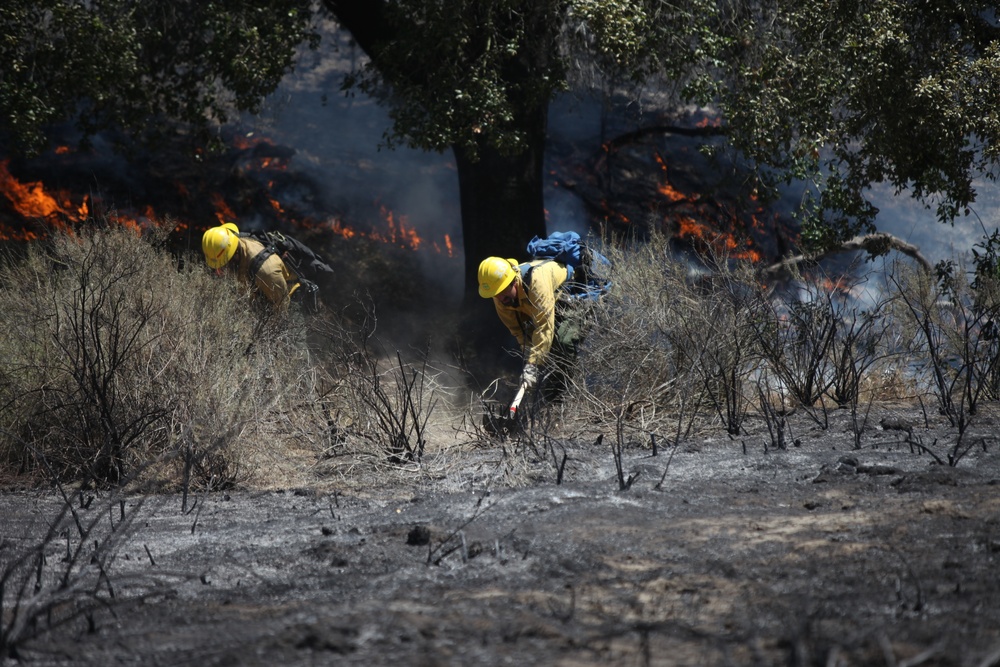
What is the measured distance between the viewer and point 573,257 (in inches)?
310

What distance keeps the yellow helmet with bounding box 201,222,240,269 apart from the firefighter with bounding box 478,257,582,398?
9.19 ft

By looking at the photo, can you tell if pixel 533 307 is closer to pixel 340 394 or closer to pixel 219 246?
pixel 340 394

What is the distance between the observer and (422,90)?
412 inches

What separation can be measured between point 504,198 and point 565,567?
Result: 851 centimetres

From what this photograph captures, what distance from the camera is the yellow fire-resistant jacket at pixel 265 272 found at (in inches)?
358

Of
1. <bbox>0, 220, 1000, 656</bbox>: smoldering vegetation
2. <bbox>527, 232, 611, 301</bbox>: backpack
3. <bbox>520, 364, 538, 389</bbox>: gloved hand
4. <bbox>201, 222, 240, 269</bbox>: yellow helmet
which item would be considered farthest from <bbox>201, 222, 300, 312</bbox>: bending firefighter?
<bbox>520, 364, 538, 389</bbox>: gloved hand

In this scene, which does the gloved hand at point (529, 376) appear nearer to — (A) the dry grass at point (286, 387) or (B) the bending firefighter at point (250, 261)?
(A) the dry grass at point (286, 387)

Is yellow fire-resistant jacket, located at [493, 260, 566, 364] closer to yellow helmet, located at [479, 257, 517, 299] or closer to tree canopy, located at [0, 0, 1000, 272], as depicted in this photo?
yellow helmet, located at [479, 257, 517, 299]

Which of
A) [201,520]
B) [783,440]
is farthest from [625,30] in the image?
[201,520]

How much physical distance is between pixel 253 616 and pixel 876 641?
1685mm

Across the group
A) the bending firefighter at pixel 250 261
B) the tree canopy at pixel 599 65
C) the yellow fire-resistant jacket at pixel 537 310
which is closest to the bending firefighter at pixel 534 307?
the yellow fire-resistant jacket at pixel 537 310

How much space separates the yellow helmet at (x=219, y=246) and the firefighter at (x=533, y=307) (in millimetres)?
2802

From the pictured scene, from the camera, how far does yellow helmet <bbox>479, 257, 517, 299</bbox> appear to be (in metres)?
7.30

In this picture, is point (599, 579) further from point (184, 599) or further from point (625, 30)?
point (625, 30)
